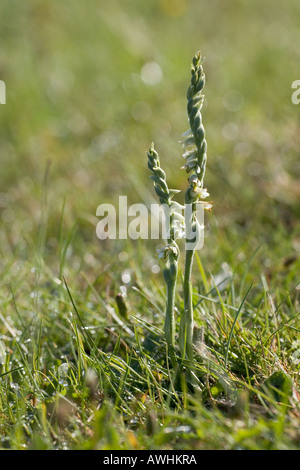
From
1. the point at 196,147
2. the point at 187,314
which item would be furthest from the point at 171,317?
the point at 196,147

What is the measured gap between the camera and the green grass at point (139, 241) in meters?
1.62

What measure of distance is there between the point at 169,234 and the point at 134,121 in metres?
3.14

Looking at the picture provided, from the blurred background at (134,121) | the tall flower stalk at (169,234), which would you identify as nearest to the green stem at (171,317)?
the tall flower stalk at (169,234)

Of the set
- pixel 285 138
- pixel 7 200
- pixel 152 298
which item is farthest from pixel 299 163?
pixel 7 200

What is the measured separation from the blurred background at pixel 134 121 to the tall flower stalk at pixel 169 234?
0.52 m

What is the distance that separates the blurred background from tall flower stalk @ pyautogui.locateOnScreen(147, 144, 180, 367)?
522 millimetres

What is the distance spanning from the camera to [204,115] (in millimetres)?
4520

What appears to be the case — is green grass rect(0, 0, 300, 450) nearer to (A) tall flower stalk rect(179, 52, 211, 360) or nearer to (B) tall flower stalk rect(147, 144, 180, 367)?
(B) tall flower stalk rect(147, 144, 180, 367)

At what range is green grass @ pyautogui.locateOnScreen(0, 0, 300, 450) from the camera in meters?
1.62

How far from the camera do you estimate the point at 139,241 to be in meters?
2.52

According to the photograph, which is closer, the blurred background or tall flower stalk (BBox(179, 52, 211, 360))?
tall flower stalk (BBox(179, 52, 211, 360))

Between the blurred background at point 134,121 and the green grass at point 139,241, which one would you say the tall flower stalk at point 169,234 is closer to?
the green grass at point 139,241

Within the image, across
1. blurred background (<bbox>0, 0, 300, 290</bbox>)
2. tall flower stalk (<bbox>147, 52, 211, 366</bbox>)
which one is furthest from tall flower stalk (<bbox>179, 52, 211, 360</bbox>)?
blurred background (<bbox>0, 0, 300, 290</bbox>)

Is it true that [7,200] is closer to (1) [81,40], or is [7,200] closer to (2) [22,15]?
(1) [81,40]
